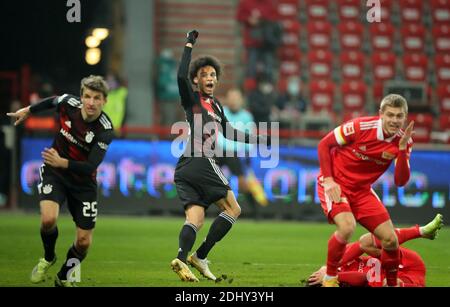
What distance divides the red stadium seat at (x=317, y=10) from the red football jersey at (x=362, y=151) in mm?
15854

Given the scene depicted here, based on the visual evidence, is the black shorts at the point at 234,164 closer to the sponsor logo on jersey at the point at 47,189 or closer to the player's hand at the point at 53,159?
the sponsor logo on jersey at the point at 47,189

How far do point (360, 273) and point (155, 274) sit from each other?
7.57 feet

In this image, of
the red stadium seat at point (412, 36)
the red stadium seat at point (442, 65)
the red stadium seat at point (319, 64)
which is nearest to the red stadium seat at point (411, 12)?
the red stadium seat at point (412, 36)

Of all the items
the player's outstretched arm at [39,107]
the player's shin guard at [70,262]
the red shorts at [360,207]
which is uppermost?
the player's outstretched arm at [39,107]

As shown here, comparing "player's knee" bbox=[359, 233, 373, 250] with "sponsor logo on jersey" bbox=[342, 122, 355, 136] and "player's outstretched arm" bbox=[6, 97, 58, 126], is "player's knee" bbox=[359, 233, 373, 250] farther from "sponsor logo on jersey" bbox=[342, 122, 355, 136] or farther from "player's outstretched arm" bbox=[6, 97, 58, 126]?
"player's outstretched arm" bbox=[6, 97, 58, 126]

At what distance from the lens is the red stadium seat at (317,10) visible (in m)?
24.6

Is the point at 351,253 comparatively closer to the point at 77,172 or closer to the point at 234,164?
the point at 77,172

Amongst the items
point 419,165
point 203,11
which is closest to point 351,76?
point 203,11

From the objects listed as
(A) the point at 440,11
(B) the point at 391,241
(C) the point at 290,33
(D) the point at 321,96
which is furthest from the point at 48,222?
(A) the point at 440,11

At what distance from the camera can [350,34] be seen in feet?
81.1

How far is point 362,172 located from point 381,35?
1623cm

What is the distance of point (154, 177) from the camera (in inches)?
701

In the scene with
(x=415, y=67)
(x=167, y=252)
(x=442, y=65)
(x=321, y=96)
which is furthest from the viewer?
(x=442, y=65)
